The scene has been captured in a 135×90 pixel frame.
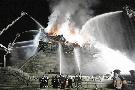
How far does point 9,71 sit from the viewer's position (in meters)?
40.2

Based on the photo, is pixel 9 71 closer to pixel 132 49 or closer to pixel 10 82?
pixel 10 82

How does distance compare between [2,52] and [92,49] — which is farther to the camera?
[2,52]

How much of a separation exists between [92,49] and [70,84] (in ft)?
74.0

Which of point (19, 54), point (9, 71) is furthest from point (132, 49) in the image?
point (9, 71)

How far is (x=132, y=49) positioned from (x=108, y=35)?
28.8 feet

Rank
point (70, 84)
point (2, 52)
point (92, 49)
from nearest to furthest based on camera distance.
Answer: point (70, 84) < point (92, 49) < point (2, 52)

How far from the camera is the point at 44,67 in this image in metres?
48.1

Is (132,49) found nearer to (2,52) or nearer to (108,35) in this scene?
(108,35)

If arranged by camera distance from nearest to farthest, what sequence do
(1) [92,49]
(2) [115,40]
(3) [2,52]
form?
(1) [92,49] < (3) [2,52] < (2) [115,40]

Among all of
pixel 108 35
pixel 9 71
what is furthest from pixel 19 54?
pixel 9 71

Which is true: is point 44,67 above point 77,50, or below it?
below

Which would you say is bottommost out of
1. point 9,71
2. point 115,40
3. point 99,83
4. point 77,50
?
point 99,83

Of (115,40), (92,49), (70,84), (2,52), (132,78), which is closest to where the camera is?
(70,84)

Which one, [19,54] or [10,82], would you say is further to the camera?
[19,54]
